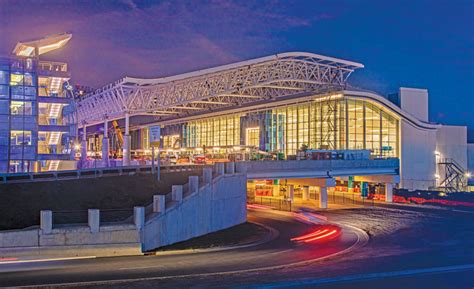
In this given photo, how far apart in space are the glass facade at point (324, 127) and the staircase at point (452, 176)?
31.9 feet

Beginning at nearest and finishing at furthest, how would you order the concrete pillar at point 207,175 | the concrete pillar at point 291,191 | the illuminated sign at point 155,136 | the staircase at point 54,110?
the concrete pillar at point 207,175, the illuminated sign at point 155,136, the staircase at point 54,110, the concrete pillar at point 291,191

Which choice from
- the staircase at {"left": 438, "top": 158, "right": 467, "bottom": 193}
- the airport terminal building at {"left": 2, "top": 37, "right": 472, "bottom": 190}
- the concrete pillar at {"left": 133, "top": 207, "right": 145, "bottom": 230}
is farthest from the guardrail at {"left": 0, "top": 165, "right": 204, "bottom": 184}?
the staircase at {"left": 438, "top": 158, "right": 467, "bottom": 193}

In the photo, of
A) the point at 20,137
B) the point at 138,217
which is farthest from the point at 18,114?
the point at 138,217

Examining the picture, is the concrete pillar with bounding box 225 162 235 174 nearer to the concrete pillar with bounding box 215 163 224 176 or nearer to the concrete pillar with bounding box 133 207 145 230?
the concrete pillar with bounding box 215 163 224 176

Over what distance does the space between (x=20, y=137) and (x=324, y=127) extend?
134 feet

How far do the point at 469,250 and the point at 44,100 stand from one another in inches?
1658

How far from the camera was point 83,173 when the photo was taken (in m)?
36.9

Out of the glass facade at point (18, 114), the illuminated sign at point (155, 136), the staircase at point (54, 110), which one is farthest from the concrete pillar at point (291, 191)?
the glass facade at point (18, 114)

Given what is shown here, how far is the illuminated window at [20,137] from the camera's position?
152ft

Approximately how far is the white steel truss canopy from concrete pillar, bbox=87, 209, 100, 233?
1354 inches

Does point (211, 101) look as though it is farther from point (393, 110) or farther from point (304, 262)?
point (304, 262)

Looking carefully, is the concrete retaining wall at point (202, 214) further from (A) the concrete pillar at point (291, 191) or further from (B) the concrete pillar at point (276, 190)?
(B) the concrete pillar at point (276, 190)

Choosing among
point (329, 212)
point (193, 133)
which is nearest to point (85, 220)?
point (329, 212)

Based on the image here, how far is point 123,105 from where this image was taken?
71.2 meters
